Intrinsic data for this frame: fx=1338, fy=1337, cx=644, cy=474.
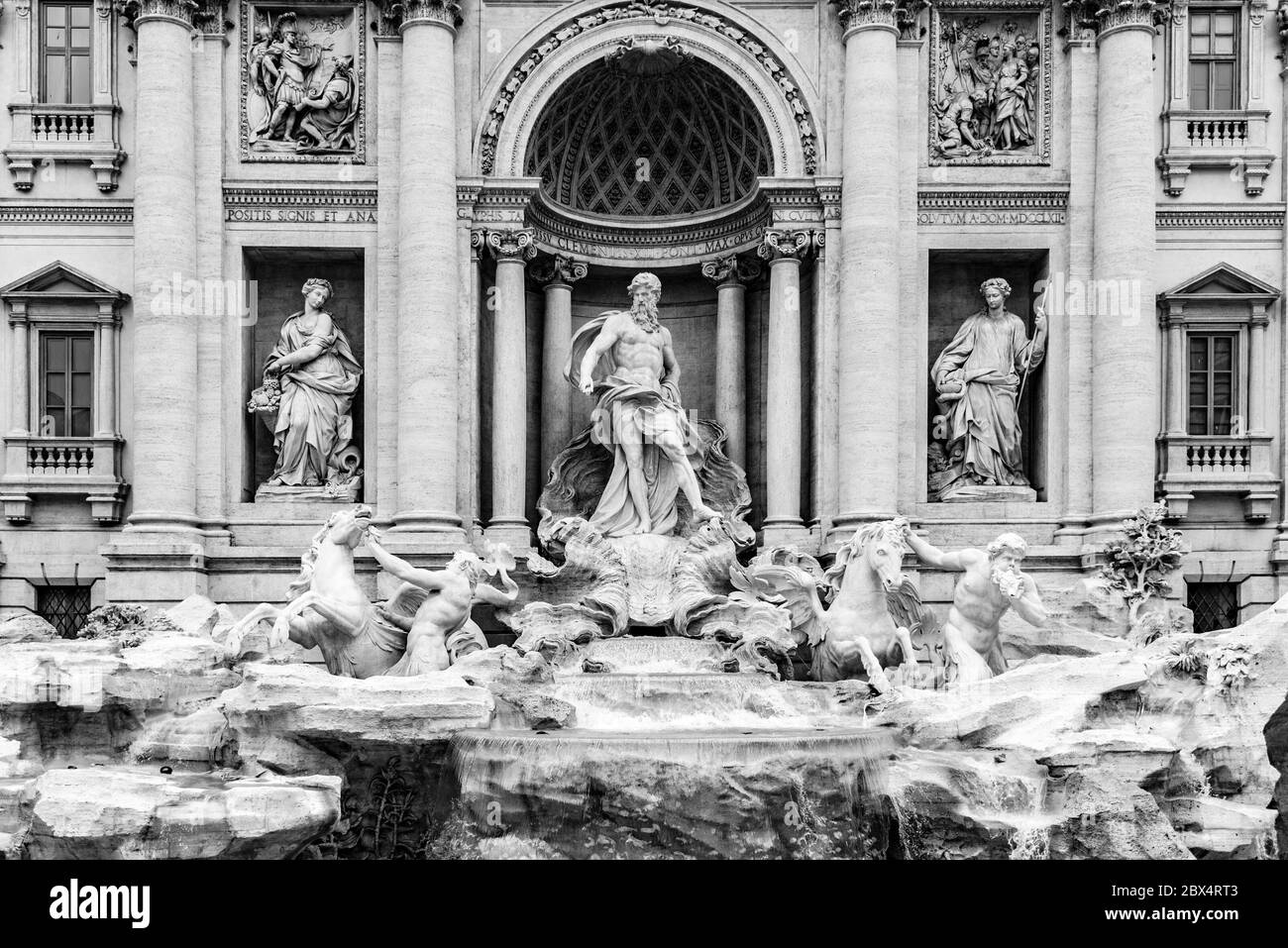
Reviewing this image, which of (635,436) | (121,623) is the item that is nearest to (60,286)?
(121,623)

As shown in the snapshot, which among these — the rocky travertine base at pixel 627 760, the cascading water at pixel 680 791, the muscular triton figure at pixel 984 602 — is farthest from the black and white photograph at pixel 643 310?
the cascading water at pixel 680 791

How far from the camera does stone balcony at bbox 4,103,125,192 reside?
2080 centimetres

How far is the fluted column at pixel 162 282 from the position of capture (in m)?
19.8

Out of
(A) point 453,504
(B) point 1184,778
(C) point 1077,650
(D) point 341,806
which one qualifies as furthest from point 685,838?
(A) point 453,504

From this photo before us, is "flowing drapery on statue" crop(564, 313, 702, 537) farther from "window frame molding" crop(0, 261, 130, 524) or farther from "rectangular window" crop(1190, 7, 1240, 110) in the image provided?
"rectangular window" crop(1190, 7, 1240, 110)

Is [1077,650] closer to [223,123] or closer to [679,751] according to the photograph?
[679,751]

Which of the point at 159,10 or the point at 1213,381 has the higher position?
→ the point at 159,10

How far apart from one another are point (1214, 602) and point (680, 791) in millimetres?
11988

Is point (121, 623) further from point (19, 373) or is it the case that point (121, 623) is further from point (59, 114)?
point (59, 114)

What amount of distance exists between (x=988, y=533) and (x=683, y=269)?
22.0 ft

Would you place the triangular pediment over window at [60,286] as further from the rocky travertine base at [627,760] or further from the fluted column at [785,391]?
the fluted column at [785,391]

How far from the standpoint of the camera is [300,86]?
68.5ft

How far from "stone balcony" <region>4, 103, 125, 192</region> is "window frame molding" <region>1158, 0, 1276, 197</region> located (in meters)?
16.4

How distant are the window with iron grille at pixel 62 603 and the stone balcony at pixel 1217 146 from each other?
1821 centimetres
